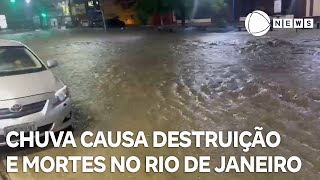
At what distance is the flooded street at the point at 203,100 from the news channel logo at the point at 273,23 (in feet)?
35.9

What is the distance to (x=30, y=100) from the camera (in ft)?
15.9

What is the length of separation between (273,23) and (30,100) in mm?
23614

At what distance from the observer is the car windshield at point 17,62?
5610mm

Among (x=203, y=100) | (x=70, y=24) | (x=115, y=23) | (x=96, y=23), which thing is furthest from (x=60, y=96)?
(x=70, y=24)

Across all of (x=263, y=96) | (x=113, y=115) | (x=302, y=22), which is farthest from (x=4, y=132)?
(x=302, y=22)

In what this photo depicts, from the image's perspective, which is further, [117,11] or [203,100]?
[117,11]

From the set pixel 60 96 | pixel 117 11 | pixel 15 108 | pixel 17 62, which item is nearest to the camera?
pixel 15 108

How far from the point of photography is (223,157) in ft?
15.4

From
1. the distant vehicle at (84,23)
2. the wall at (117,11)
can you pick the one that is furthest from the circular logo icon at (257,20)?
the distant vehicle at (84,23)

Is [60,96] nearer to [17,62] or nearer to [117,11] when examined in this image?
[17,62]

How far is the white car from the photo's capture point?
4.71m

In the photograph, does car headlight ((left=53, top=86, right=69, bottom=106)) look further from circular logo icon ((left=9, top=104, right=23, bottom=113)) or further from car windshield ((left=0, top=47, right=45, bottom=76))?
car windshield ((left=0, top=47, right=45, bottom=76))

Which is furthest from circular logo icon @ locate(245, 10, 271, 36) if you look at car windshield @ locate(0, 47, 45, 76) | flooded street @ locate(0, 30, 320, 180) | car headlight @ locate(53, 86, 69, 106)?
car headlight @ locate(53, 86, 69, 106)

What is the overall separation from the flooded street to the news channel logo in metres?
10.9
